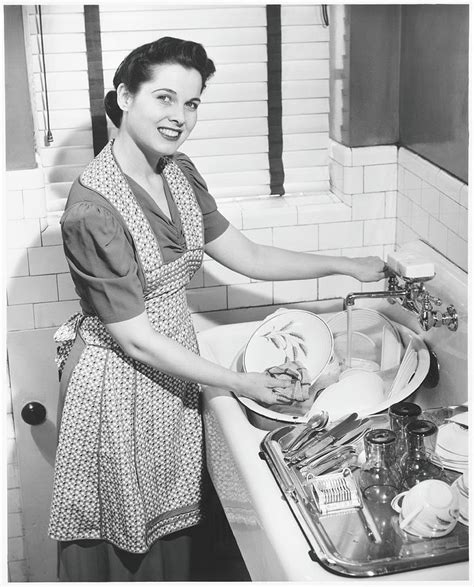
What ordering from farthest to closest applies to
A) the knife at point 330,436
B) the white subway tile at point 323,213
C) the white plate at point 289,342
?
the white subway tile at point 323,213 < the white plate at point 289,342 < the knife at point 330,436

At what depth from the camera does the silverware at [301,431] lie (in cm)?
184

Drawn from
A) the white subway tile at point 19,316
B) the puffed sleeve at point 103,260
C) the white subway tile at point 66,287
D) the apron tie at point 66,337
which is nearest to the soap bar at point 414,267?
the puffed sleeve at point 103,260

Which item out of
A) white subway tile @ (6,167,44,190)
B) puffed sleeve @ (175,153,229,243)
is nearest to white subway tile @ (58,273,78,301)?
white subway tile @ (6,167,44,190)

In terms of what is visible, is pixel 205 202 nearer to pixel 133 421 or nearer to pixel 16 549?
pixel 133 421

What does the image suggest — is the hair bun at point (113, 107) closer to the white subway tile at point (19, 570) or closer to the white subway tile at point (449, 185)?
the white subway tile at point (449, 185)

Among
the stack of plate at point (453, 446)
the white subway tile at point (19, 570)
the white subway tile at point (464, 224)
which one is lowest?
the white subway tile at point (19, 570)

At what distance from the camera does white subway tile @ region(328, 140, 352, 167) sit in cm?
260

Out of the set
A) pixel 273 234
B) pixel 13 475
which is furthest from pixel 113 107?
pixel 13 475

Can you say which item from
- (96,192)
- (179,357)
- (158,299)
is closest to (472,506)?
(179,357)

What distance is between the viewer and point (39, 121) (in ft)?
8.27

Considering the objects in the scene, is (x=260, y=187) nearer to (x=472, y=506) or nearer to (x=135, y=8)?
(x=135, y=8)

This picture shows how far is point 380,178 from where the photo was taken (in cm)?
263

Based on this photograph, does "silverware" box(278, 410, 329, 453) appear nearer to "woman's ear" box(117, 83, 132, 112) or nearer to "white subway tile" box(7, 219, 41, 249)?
"woman's ear" box(117, 83, 132, 112)

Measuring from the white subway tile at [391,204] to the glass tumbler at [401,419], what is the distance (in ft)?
3.20
